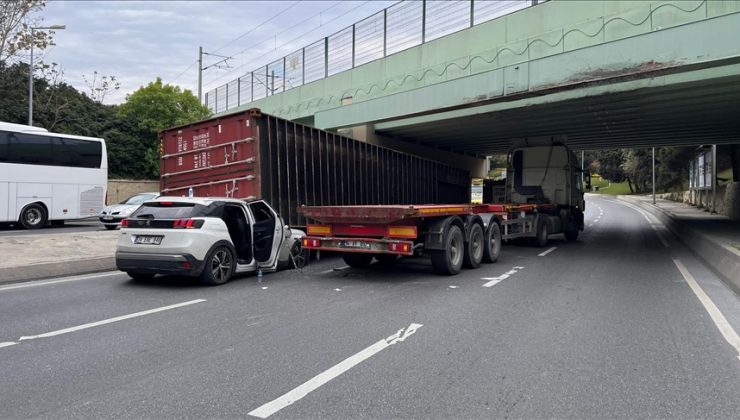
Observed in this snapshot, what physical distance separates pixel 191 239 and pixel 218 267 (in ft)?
2.59

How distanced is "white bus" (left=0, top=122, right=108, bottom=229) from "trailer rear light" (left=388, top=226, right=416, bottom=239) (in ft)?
50.3

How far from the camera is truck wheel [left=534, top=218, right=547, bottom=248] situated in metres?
15.9

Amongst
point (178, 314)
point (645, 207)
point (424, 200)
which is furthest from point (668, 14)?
point (645, 207)

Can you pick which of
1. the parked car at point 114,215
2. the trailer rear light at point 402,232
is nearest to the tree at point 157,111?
the parked car at point 114,215

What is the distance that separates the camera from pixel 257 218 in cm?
995

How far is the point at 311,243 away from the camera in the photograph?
10180 mm

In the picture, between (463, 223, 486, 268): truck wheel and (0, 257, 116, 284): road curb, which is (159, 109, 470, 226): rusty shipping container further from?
(463, 223, 486, 268): truck wheel

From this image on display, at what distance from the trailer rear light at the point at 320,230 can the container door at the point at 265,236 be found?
0.68 m

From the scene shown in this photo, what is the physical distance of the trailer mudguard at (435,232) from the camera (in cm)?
965

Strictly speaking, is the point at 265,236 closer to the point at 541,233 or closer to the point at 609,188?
the point at 541,233

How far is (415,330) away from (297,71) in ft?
87.6

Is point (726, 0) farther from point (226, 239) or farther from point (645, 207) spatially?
point (645, 207)

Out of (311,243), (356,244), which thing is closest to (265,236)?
(311,243)

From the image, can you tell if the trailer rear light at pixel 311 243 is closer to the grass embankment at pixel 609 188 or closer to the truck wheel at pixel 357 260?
the truck wheel at pixel 357 260
